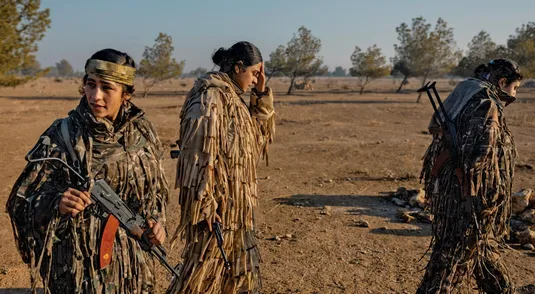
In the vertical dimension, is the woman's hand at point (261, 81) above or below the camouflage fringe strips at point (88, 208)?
above

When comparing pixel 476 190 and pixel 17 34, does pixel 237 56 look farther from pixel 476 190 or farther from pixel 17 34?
pixel 17 34

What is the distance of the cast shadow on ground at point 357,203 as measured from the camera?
6.02 meters

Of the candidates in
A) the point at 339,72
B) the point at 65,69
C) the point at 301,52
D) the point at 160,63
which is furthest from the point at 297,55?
the point at 339,72

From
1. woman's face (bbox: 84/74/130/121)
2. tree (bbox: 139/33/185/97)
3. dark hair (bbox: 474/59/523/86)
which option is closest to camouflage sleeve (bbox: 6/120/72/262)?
woman's face (bbox: 84/74/130/121)

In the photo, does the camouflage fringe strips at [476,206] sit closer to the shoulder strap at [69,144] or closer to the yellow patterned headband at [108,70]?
the yellow patterned headband at [108,70]

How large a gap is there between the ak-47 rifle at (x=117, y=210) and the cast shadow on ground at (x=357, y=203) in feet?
12.7

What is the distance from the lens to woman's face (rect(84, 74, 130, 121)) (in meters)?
2.12

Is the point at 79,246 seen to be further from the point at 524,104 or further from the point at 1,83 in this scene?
the point at 524,104

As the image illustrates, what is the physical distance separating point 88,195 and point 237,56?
115 cm

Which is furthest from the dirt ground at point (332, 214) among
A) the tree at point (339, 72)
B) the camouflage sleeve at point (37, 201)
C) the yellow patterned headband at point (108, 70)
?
the tree at point (339, 72)

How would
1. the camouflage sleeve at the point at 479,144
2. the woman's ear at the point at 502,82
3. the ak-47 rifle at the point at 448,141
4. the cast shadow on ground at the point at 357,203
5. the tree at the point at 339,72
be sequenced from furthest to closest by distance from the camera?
the tree at the point at 339,72, the cast shadow on ground at the point at 357,203, the woman's ear at the point at 502,82, the ak-47 rifle at the point at 448,141, the camouflage sleeve at the point at 479,144

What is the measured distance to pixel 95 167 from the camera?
210 centimetres

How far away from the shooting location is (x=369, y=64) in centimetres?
3625

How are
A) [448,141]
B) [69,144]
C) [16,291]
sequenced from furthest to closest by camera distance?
[16,291] < [448,141] < [69,144]
